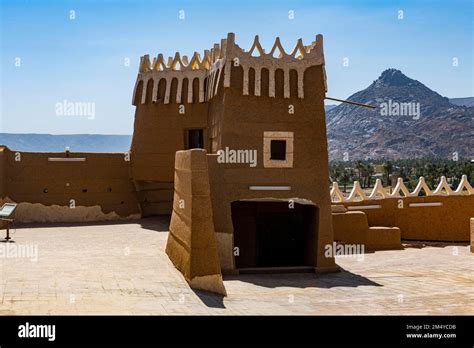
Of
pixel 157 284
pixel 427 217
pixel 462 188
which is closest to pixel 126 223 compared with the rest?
pixel 157 284

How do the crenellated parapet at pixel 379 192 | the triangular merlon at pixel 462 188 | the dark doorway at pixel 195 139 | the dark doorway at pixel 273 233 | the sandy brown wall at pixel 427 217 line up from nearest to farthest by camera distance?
1. the dark doorway at pixel 273 233
2. the dark doorway at pixel 195 139
3. the crenellated parapet at pixel 379 192
4. the sandy brown wall at pixel 427 217
5. the triangular merlon at pixel 462 188

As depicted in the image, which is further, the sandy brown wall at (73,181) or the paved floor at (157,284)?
the sandy brown wall at (73,181)

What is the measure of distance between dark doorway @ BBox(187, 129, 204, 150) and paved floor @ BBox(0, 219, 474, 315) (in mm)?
3838

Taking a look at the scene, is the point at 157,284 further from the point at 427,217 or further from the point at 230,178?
the point at 427,217

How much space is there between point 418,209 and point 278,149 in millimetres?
11990

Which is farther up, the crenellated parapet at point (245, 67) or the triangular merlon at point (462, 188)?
the crenellated parapet at point (245, 67)

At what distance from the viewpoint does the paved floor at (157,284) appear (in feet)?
40.4

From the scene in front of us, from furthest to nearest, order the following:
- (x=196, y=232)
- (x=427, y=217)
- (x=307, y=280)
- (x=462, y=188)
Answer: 1. (x=462, y=188)
2. (x=427, y=217)
3. (x=307, y=280)
4. (x=196, y=232)

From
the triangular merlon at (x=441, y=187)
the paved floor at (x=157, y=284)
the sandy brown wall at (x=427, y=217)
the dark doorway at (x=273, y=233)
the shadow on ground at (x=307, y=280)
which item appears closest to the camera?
the paved floor at (x=157, y=284)

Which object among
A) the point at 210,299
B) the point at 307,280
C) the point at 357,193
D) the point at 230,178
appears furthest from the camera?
the point at 357,193

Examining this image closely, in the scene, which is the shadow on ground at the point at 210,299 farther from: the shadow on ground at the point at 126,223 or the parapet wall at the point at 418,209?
the parapet wall at the point at 418,209

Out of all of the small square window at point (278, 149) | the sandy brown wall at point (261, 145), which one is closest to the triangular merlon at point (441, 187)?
the sandy brown wall at point (261, 145)

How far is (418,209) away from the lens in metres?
29.3

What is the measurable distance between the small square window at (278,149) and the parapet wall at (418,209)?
7702 mm
